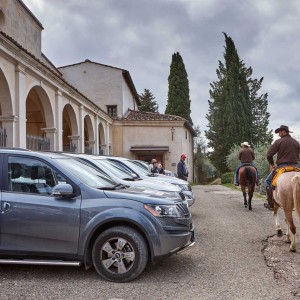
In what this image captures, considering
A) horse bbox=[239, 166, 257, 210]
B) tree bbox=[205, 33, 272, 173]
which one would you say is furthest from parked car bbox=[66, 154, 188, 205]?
tree bbox=[205, 33, 272, 173]

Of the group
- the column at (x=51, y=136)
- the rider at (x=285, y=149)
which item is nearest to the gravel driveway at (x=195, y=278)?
the rider at (x=285, y=149)

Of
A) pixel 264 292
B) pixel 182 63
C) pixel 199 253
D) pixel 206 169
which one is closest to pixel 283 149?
pixel 199 253

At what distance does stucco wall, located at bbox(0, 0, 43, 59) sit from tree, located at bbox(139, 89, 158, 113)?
47.5 metres

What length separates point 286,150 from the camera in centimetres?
779

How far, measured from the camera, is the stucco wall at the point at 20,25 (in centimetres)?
1945

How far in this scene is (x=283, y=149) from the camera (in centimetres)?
782

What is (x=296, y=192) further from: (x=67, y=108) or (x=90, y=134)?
(x=90, y=134)

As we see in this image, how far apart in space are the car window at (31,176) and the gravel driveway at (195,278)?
3.93ft

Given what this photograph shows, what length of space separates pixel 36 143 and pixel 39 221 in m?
11.7

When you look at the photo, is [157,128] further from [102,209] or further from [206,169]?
[102,209]

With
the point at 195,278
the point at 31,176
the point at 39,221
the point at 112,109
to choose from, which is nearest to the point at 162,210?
the point at 195,278

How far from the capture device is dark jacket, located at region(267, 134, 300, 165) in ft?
A: 25.2

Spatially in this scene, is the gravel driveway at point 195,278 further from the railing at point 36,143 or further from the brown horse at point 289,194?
the railing at point 36,143

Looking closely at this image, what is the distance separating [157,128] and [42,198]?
2961cm
